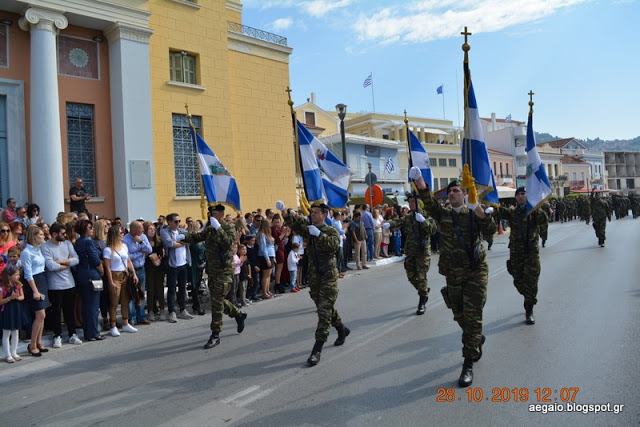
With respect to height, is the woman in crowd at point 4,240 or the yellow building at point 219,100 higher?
the yellow building at point 219,100

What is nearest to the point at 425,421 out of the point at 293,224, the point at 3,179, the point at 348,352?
the point at 348,352

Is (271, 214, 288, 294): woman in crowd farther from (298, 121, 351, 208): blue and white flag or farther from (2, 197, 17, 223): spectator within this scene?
(2, 197, 17, 223): spectator

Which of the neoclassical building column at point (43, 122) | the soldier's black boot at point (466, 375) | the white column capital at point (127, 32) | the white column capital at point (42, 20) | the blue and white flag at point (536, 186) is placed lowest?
the soldier's black boot at point (466, 375)

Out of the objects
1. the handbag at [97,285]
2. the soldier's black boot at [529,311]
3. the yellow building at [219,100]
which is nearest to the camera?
the soldier's black boot at [529,311]

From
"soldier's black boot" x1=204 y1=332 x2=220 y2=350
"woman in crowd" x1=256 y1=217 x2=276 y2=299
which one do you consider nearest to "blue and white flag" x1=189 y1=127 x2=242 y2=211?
"woman in crowd" x1=256 y1=217 x2=276 y2=299

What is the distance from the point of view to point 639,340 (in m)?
5.82

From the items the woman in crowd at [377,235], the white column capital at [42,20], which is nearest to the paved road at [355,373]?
the woman in crowd at [377,235]

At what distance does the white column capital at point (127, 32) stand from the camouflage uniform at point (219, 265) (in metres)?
10.8

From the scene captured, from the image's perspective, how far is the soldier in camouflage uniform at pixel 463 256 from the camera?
5.02 m

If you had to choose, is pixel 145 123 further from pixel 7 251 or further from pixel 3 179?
pixel 7 251

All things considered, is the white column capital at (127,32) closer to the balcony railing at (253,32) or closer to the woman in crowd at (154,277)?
the balcony railing at (253,32)

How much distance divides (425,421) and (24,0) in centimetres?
1467

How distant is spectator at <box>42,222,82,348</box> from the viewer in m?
7.12

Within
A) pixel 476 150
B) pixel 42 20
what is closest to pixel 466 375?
pixel 476 150
